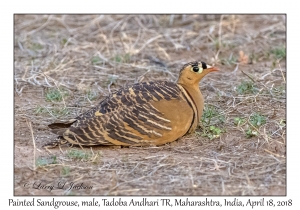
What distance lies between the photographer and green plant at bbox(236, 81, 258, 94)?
625 cm

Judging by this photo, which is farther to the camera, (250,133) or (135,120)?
(250,133)

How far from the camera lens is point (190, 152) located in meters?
4.87

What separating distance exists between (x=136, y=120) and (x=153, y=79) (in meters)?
2.13

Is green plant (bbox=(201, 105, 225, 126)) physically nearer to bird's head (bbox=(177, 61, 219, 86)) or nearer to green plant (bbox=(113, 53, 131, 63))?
bird's head (bbox=(177, 61, 219, 86))

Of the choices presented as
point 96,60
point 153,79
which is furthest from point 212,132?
point 96,60

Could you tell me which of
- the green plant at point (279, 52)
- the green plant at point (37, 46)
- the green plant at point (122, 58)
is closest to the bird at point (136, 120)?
the green plant at point (122, 58)

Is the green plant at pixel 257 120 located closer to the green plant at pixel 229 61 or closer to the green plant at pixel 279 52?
the green plant at pixel 229 61

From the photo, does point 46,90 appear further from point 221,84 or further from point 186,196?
point 186,196

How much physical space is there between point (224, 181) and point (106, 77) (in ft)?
10.3

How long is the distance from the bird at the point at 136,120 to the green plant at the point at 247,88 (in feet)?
4.19

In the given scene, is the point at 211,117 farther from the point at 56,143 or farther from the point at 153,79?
the point at 56,143

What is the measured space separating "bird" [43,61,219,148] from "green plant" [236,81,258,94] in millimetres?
1276

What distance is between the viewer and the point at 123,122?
4883mm

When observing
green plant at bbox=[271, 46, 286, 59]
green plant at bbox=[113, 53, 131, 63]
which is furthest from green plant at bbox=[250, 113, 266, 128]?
green plant at bbox=[113, 53, 131, 63]
